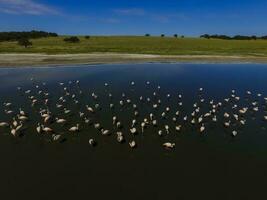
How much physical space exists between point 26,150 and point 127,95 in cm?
1793

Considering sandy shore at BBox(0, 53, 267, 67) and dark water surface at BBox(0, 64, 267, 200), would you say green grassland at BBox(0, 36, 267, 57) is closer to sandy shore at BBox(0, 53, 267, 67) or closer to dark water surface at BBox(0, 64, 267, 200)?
sandy shore at BBox(0, 53, 267, 67)

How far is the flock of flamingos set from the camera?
80.8ft

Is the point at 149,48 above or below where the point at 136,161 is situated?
below

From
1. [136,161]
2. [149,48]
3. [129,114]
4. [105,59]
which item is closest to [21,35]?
[149,48]

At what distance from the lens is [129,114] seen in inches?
1158

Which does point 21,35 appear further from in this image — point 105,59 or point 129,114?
point 129,114

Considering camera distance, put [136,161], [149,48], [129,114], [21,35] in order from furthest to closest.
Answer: [21,35], [149,48], [129,114], [136,161]

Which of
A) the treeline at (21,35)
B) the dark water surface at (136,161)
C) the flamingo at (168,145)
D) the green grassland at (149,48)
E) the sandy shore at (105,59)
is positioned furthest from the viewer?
the treeline at (21,35)

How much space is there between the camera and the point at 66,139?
22.9 meters

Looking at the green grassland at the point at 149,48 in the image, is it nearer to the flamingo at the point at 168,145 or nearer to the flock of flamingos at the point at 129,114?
the flock of flamingos at the point at 129,114

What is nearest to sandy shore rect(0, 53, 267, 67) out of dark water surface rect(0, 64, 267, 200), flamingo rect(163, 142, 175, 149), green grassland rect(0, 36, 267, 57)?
green grassland rect(0, 36, 267, 57)

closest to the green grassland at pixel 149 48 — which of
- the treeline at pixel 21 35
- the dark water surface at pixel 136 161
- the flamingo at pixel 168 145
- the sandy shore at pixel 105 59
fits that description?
the sandy shore at pixel 105 59

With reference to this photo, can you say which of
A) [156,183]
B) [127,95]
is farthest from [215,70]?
[156,183]

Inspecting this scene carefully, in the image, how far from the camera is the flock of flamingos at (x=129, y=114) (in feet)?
80.8
